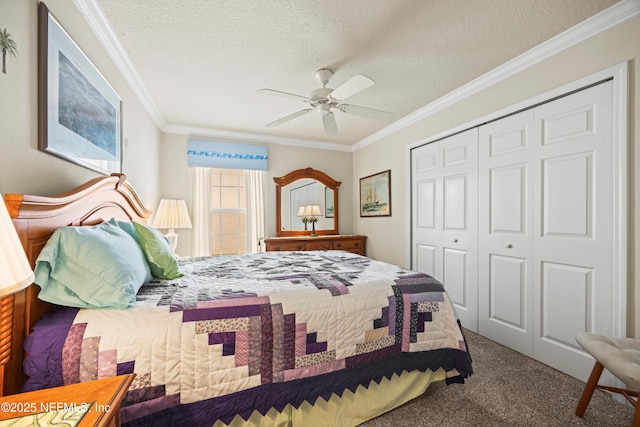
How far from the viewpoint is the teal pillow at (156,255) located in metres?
1.66

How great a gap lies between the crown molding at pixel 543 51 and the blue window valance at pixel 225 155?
2.37m

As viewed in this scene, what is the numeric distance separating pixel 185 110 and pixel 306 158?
1.98 m

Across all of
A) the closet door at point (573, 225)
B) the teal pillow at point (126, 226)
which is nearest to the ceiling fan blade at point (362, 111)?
the closet door at point (573, 225)

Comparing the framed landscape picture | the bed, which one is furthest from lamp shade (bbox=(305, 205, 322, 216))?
the framed landscape picture

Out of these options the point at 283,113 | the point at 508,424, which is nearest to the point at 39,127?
the point at 283,113

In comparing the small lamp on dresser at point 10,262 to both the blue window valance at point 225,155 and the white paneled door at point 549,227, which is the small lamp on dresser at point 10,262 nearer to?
the white paneled door at point 549,227

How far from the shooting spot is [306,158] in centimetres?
461

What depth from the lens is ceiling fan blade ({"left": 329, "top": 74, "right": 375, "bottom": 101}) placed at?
1929 millimetres

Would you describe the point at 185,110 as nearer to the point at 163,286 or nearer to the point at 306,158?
the point at 306,158

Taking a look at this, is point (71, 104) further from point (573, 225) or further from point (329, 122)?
point (573, 225)

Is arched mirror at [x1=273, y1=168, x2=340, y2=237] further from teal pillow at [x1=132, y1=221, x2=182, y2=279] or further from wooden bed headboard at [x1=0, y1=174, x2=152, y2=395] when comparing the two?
wooden bed headboard at [x1=0, y1=174, x2=152, y2=395]

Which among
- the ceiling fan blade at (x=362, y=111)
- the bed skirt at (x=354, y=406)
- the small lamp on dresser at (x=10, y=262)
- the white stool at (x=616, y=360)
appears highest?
the ceiling fan blade at (x=362, y=111)

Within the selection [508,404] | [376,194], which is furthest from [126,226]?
[376,194]

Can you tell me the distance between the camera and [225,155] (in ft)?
13.3
